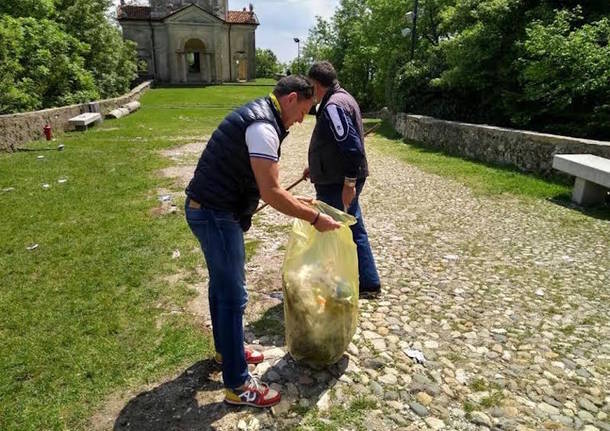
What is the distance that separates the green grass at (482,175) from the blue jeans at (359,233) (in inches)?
175

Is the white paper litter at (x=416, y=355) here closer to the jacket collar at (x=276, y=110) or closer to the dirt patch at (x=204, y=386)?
the dirt patch at (x=204, y=386)

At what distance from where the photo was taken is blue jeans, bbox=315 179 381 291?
3.62m

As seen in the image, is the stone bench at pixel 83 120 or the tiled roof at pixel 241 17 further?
the tiled roof at pixel 241 17

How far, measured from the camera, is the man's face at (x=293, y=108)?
2.42 meters

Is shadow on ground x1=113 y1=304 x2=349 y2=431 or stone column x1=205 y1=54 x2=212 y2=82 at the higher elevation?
stone column x1=205 y1=54 x2=212 y2=82

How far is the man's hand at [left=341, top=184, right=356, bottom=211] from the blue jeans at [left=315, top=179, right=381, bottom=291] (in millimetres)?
57

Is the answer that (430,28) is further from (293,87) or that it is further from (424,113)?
(293,87)

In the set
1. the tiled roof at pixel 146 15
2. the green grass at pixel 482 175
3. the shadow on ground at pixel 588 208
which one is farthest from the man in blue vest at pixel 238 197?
the tiled roof at pixel 146 15

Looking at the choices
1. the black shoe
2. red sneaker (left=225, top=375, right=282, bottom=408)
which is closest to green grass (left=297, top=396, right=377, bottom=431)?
red sneaker (left=225, top=375, right=282, bottom=408)

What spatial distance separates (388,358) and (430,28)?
17.8 meters

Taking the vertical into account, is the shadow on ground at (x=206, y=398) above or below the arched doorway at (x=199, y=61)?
below

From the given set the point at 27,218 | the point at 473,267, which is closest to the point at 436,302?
the point at 473,267

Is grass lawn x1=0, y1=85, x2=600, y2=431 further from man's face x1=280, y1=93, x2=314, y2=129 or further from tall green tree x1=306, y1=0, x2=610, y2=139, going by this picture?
tall green tree x1=306, y1=0, x2=610, y2=139

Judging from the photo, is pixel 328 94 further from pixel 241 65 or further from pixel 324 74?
pixel 241 65
